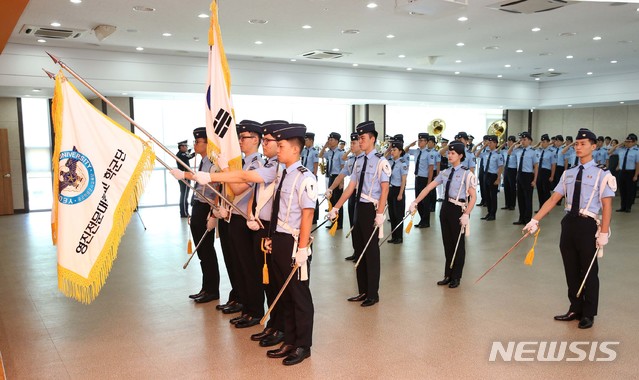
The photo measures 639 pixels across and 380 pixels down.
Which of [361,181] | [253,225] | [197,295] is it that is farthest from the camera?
[197,295]

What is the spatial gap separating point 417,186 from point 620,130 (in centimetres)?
994

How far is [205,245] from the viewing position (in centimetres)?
524

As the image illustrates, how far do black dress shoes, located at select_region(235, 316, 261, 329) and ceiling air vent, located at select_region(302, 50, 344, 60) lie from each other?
7373 mm

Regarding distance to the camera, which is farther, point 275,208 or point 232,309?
point 232,309

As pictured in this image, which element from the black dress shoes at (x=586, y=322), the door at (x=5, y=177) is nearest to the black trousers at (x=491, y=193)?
the black dress shoes at (x=586, y=322)

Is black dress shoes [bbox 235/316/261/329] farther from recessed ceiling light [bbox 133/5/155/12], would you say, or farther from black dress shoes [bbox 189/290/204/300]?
recessed ceiling light [bbox 133/5/155/12]

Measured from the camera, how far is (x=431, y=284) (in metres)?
5.88

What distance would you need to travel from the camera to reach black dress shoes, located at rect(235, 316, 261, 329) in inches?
179

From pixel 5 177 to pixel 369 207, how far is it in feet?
33.0

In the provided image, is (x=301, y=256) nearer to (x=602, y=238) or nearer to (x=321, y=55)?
(x=602, y=238)

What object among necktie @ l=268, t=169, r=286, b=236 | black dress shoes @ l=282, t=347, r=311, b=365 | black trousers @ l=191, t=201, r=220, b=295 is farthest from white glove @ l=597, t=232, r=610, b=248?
black trousers @ l=191, t=201, r=220, b=295

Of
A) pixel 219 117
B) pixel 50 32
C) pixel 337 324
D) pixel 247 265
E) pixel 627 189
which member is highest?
pixel 50 32

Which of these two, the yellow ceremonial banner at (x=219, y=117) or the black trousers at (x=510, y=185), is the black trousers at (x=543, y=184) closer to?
the black trousers at (x=510, y=185)

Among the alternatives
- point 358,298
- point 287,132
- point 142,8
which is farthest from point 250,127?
point 142,8
